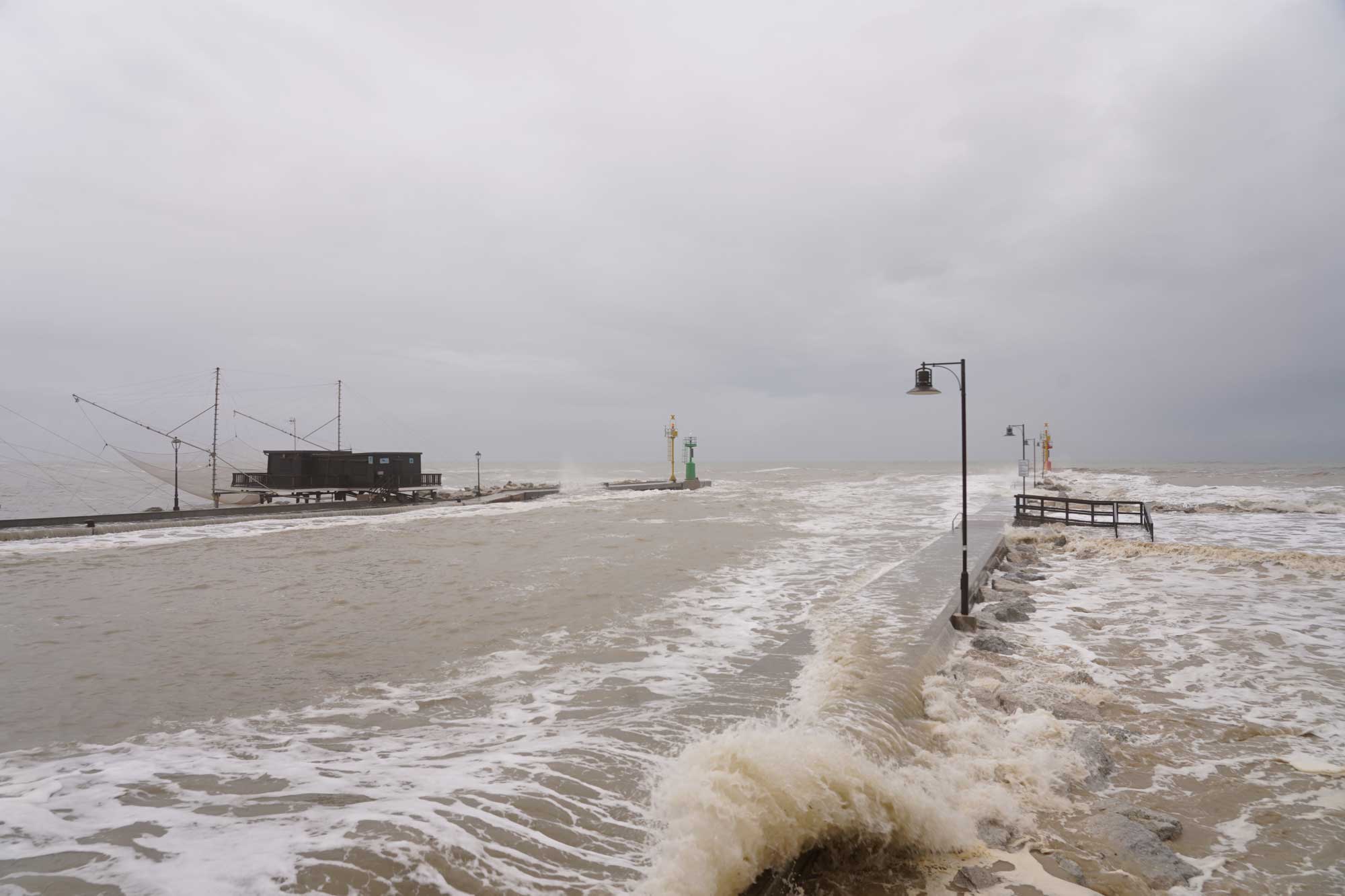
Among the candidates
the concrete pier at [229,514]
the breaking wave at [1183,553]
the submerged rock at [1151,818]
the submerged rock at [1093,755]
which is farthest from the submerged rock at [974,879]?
the concrete pier at [229,514]

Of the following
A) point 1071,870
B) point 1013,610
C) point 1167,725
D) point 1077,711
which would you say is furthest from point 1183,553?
point 1071,870

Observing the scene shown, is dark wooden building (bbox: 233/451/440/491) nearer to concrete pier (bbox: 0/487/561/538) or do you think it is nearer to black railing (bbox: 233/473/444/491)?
black railing (bbox: 233/473/444/491)

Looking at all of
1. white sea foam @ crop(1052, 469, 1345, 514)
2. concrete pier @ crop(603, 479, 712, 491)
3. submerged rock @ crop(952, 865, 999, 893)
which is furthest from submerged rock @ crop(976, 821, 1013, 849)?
concrete pier @ crop(603, 479, 712, 491)

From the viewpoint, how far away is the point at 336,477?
44000 millimetres

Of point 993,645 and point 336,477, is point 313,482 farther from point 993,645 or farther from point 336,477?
point 993,645

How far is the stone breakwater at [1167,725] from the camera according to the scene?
4.48 meters

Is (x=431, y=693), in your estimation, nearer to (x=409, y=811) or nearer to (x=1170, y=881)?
(x=409, y=811)

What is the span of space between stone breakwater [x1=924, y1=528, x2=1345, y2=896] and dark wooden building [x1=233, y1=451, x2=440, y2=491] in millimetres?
41586

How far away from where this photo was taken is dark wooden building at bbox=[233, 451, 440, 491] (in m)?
42.8

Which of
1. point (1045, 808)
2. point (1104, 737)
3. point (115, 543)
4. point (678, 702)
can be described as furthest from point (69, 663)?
point (115, 543)

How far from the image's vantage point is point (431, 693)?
7.73 meters

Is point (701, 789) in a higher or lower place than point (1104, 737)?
higher

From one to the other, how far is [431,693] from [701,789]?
4501 millimetres

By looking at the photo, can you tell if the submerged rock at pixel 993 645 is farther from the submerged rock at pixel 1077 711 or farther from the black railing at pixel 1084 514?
the black railing at pixel 1084 514
